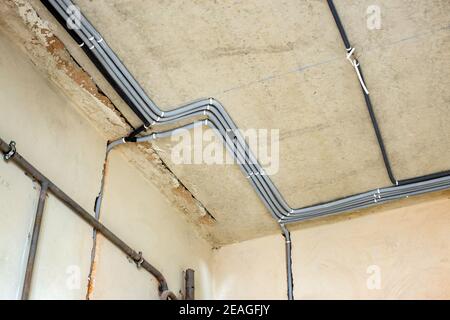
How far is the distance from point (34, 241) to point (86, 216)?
A: 30 cm

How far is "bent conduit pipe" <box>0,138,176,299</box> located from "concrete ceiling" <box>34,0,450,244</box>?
0.44 meters

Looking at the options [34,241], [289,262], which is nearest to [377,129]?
[289,262]

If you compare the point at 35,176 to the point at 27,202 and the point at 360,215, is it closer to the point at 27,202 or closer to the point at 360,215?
the point at 27,202

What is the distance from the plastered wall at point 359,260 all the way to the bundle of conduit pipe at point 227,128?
8cm

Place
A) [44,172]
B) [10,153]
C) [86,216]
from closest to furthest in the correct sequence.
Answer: [10,153]
[44,172]
[86,216]

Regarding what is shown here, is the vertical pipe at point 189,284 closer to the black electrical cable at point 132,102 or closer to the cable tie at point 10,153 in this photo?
the black electrical cable at point 132,102

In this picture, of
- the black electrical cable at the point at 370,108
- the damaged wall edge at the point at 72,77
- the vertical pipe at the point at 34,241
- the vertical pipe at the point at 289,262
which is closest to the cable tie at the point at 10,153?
the vertical pipe at the point at 34,241

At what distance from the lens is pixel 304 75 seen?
206cm

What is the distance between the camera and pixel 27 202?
1742 mm

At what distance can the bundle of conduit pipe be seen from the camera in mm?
1909

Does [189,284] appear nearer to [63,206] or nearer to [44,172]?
[63,206]

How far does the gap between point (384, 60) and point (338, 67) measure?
0.16m

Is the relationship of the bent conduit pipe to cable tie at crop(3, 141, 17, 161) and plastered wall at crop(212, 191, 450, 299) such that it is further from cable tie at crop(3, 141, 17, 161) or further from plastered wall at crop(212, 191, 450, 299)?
plastered wall at crop(212, 191, 450, 299)

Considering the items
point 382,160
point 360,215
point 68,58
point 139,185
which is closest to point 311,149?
point 382,160
